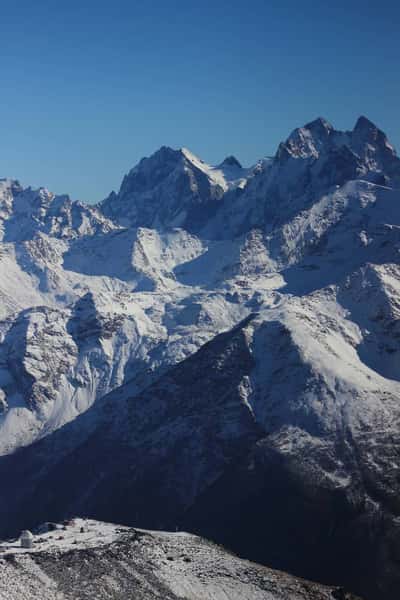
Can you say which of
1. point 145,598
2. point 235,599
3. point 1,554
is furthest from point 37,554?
point 235,599

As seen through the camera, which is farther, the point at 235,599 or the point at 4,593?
the point at 235,599

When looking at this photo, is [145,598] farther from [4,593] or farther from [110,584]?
[4,593]

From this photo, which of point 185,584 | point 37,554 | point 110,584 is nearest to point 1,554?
point 37,554

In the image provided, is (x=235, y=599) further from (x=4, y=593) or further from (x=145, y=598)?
(x=4, y=593)

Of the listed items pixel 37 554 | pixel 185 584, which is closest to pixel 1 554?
pixel 37 554

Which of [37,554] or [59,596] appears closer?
[59,596]

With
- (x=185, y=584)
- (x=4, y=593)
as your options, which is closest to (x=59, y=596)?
(x=4, y=593)

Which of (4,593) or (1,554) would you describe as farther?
(1,554)

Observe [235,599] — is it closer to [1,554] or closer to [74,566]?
[74,566]
